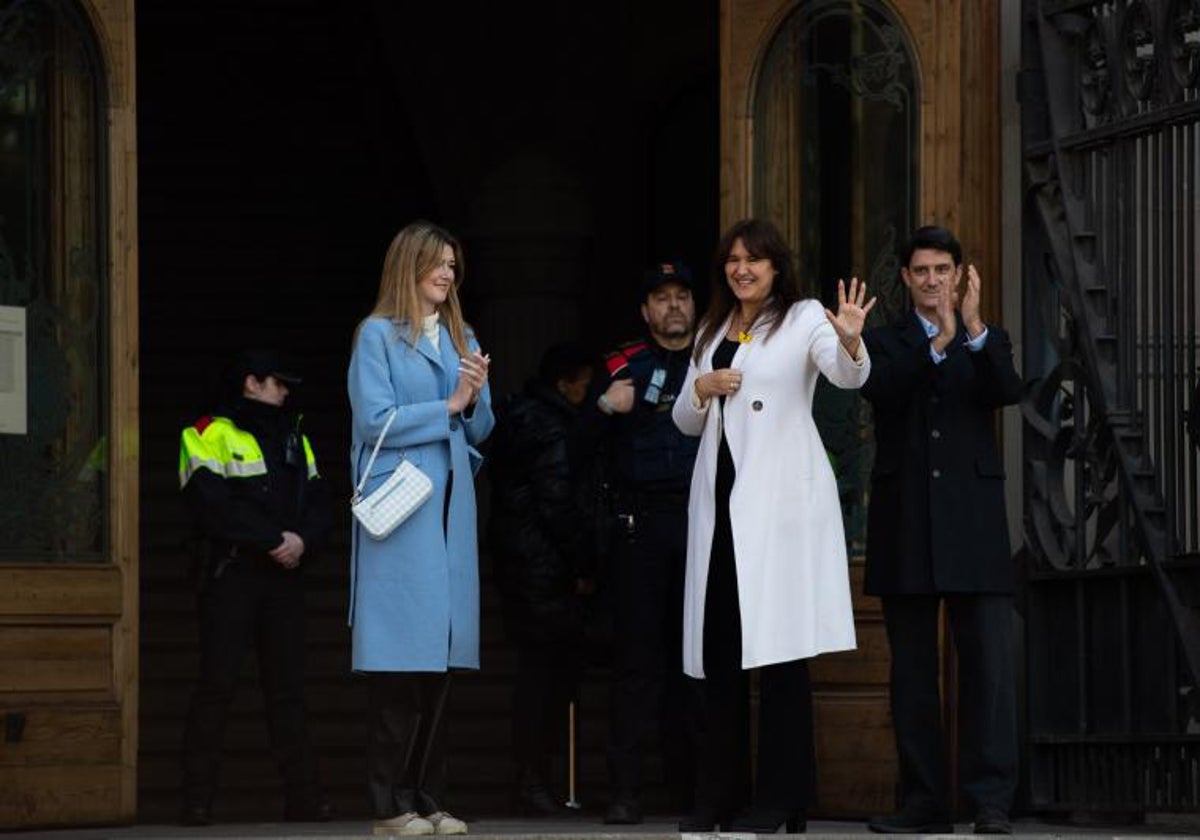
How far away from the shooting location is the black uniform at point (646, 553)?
11922 millimetres

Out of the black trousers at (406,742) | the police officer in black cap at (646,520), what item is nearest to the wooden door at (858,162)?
the police officer in black cap at (646,520)

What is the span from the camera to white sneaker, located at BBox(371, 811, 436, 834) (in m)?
10.7

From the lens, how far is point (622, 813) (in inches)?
468

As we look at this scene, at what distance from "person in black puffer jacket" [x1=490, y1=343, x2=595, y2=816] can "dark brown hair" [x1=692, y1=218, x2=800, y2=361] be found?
2.36m

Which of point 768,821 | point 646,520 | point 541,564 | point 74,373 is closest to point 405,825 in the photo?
point 768,821

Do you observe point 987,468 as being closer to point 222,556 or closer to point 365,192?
point 222,556

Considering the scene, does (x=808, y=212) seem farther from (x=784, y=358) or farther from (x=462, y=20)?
(x=462, y=20)

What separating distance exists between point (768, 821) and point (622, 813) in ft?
4.75

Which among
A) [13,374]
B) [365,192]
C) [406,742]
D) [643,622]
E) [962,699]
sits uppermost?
[365,192]

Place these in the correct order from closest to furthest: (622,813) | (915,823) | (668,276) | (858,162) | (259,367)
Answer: (915,823), (622,813), (668,276), (858,162), (259,367)

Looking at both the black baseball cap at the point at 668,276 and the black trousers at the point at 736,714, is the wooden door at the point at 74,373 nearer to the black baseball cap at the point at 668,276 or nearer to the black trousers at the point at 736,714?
the black baseball cap at the point at 668,276

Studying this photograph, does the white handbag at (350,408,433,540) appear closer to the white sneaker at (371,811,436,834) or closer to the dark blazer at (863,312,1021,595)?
the white sneaker at (371,811,436,834)

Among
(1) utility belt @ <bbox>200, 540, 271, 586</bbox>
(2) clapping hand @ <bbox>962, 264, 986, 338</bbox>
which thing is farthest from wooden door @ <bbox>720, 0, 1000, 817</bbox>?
(1) utility belt @ <bbox>200, 540, 271, 586</bbox>

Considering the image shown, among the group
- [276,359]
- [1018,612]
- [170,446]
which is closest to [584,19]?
[170,446]
